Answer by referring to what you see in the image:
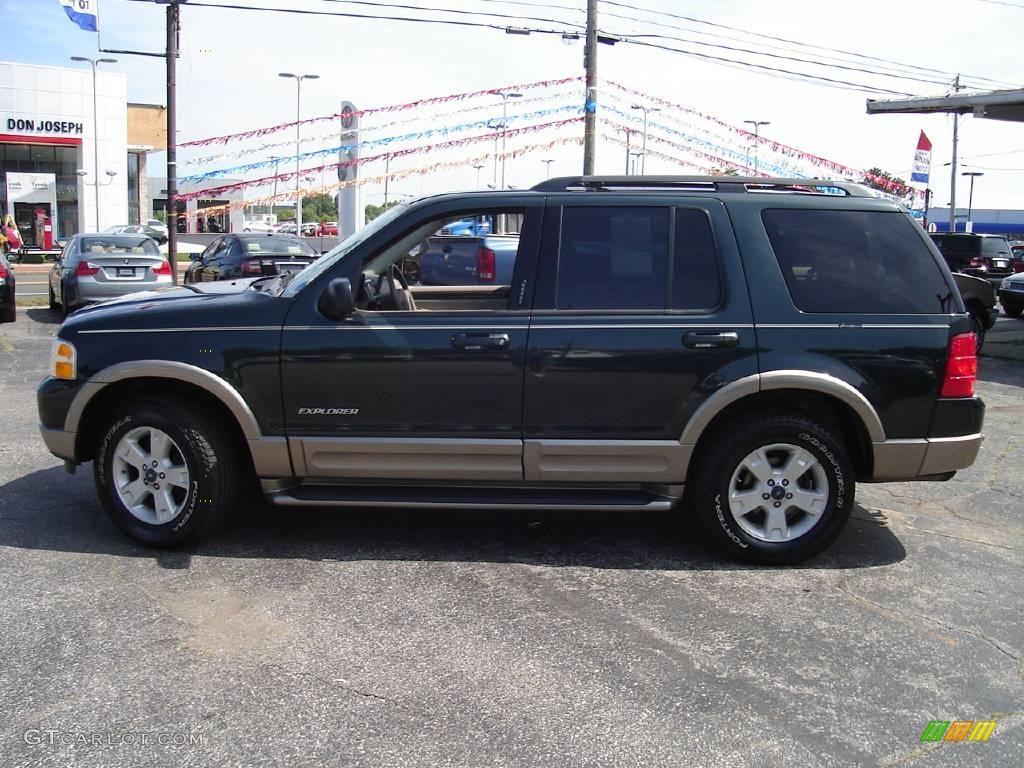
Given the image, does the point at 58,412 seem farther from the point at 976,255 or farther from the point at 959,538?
the point at 976,255

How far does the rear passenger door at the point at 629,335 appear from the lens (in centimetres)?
469

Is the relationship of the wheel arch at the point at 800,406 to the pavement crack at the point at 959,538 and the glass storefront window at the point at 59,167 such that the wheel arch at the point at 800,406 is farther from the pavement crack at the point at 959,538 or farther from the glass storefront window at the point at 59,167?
the glass storefront window at the point at 59,167

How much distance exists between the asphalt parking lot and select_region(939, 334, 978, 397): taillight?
96cm

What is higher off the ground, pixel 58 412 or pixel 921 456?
pixel 58 412

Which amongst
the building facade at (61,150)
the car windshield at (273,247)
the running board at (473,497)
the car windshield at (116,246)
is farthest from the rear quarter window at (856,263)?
the building facade at (61,150)

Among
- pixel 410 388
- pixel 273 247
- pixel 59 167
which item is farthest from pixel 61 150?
pixel 410 388

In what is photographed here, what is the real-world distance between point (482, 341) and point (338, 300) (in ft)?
2.46

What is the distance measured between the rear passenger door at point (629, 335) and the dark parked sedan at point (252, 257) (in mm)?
10745

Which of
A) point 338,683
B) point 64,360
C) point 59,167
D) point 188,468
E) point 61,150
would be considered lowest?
point 338,683

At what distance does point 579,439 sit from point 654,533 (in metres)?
0.98

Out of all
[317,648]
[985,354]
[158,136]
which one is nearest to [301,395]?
[317,648]

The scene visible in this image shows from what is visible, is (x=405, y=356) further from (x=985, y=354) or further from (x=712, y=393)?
(x=985, y=354)

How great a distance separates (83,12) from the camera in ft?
56.5

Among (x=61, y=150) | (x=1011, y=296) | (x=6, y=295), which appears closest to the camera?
(x=6, y=295)
